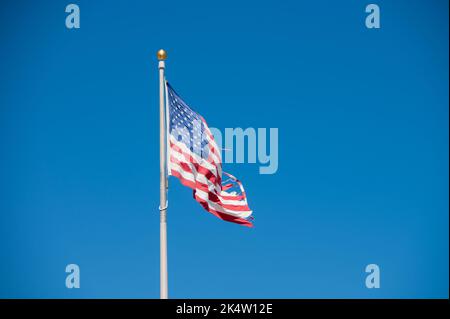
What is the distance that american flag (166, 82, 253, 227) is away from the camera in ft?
69.3

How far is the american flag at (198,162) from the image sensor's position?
69.3 ft

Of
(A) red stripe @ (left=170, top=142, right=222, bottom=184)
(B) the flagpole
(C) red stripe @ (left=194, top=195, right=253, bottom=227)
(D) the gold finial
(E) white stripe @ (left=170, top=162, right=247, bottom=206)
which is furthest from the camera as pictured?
(C) red stripe @ (left=194, top=195, right=253, bottom=227)

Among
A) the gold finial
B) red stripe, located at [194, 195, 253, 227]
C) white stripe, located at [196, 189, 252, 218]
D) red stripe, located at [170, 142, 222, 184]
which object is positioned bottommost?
red stripe, located at [194, 195, 253, 227]

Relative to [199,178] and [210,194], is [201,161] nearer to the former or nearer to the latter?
[199,178]

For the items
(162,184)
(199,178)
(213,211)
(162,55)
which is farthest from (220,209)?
(162,55)

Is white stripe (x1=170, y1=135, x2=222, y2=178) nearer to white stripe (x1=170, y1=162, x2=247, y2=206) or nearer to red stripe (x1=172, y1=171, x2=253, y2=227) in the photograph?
white stripe (x1=170, y1=162, x2=247, y2=206)

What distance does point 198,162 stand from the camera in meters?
21.6

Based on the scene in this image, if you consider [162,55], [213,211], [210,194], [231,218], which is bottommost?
[231,218]

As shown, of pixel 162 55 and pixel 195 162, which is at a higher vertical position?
pixel 162 55

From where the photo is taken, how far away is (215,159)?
22.1 meters

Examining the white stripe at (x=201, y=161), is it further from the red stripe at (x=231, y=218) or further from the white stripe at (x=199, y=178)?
the red stripe at (x=231, y=218)

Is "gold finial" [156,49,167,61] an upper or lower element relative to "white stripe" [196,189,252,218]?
upper

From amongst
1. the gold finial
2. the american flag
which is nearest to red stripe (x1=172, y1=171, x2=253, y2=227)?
the american flag
